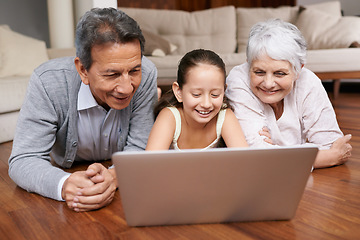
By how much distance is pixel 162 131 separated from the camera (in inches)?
55.4

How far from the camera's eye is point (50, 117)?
1301 millimetres

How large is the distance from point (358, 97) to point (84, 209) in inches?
147

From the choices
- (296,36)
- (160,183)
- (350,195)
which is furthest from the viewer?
(296,36)

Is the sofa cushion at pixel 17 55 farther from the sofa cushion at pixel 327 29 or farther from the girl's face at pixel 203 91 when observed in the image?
the sofa cushion at pixel 327 29

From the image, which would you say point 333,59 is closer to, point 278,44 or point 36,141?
point 278,44

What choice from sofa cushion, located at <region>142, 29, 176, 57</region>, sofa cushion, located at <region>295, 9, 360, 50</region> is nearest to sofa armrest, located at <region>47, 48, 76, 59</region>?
sofa cushion, located at <region>142, 29, 176, 57</region>

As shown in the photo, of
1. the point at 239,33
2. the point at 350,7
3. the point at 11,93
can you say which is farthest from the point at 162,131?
the point at 350,7

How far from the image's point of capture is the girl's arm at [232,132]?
4.64ft

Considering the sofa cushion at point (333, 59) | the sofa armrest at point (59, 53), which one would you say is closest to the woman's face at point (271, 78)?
the sofa armrest at point (59, 53)

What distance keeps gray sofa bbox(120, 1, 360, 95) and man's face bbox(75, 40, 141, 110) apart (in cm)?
219

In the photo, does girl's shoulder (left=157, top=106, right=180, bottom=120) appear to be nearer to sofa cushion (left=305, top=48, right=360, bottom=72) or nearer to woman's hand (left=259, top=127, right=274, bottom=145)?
woman's hand (left=259, top=127, right=274, bottom=145)

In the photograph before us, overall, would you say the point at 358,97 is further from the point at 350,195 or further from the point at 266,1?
the point at 350,195

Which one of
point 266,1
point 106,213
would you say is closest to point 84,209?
point 106,213

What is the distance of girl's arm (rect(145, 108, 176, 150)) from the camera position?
53.7 inches
